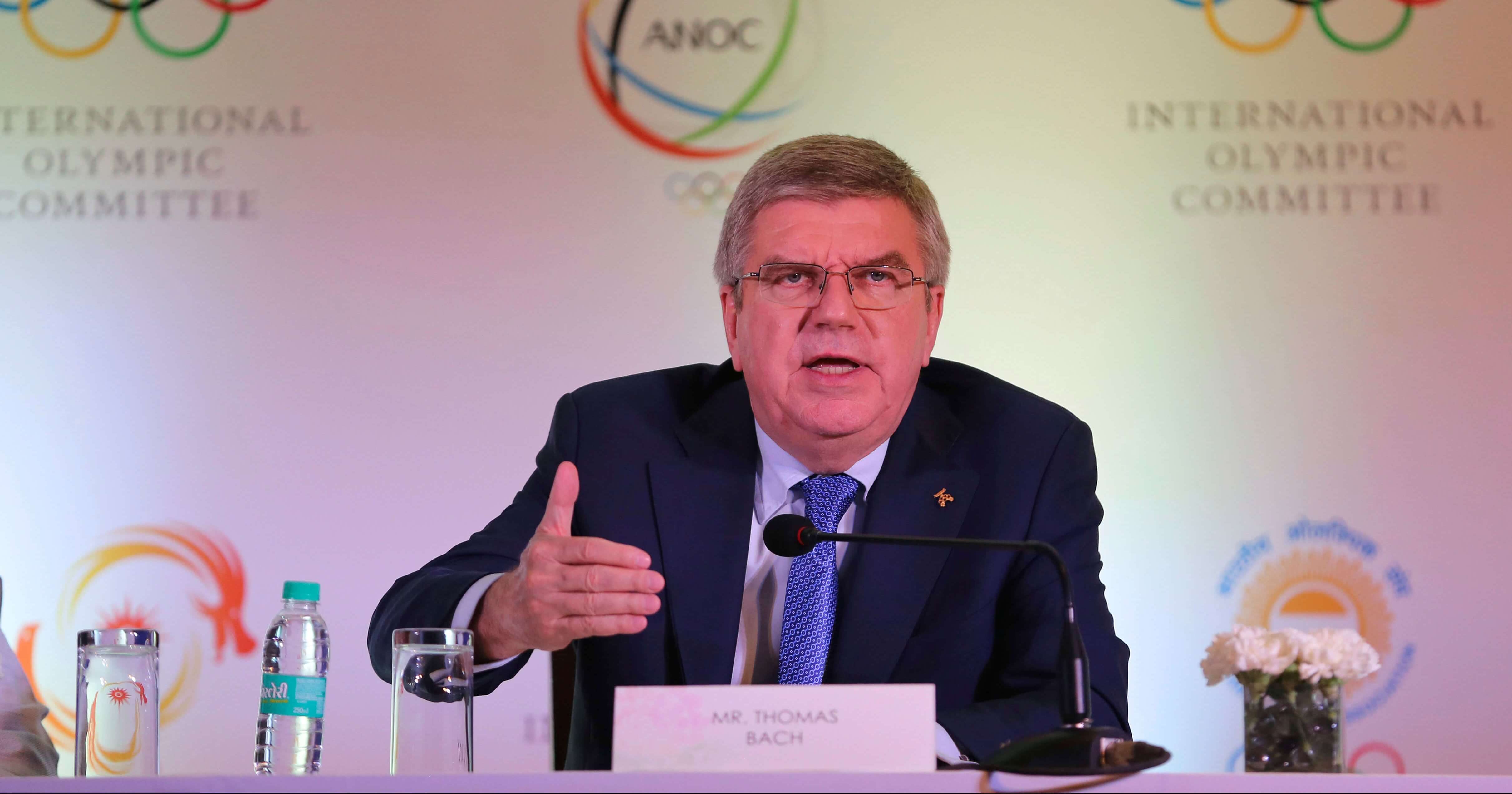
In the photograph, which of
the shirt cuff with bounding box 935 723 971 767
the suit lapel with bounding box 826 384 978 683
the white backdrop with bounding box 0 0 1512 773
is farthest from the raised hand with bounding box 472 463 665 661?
the white backdrop with bounding box 0 0 1512 773

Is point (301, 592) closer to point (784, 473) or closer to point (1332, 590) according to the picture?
point (784, 473)

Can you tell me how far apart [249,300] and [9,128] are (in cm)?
84

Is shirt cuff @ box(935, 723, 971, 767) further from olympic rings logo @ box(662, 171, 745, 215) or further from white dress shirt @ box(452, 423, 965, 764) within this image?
olympic rings logo @ box(662, 171, 745, 215)

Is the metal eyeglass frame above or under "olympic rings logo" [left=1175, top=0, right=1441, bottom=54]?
under

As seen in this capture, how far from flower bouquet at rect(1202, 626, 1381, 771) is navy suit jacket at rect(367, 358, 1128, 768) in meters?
0.36

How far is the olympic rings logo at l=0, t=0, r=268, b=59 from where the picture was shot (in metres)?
3.76

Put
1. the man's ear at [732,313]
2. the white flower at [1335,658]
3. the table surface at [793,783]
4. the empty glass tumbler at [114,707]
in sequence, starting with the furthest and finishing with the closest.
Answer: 1. the man's ear at [732,313]
2. the empty glass tumbler at [114,707]
3. the white flower at [1335,658]
4. the table surface at [793,783]

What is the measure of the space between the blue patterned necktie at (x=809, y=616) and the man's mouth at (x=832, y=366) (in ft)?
0.82

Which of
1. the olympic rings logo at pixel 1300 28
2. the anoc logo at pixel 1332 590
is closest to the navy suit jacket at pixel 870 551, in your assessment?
the anoc logo at pixel 1332 590

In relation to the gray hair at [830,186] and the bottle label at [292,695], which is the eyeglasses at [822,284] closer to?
the gray hair at [830,186]

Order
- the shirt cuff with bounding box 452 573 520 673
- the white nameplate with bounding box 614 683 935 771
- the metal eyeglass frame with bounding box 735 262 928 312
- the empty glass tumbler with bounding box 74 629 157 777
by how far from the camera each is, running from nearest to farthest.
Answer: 1. the white nameplate with bounding box 614 683 935 771
2. the empty glass tumbler with bounding box 74 629 157 777
3. the shirt cuff with bounding box 452 573 520 673
4. the metal eyeglass frame with bounding box 735 262 928 312

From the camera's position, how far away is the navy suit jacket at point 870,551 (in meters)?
2.19

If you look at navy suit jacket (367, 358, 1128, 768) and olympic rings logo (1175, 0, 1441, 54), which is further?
olympic rings logo (1175, 0, 1441, 54)

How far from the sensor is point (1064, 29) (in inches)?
146
